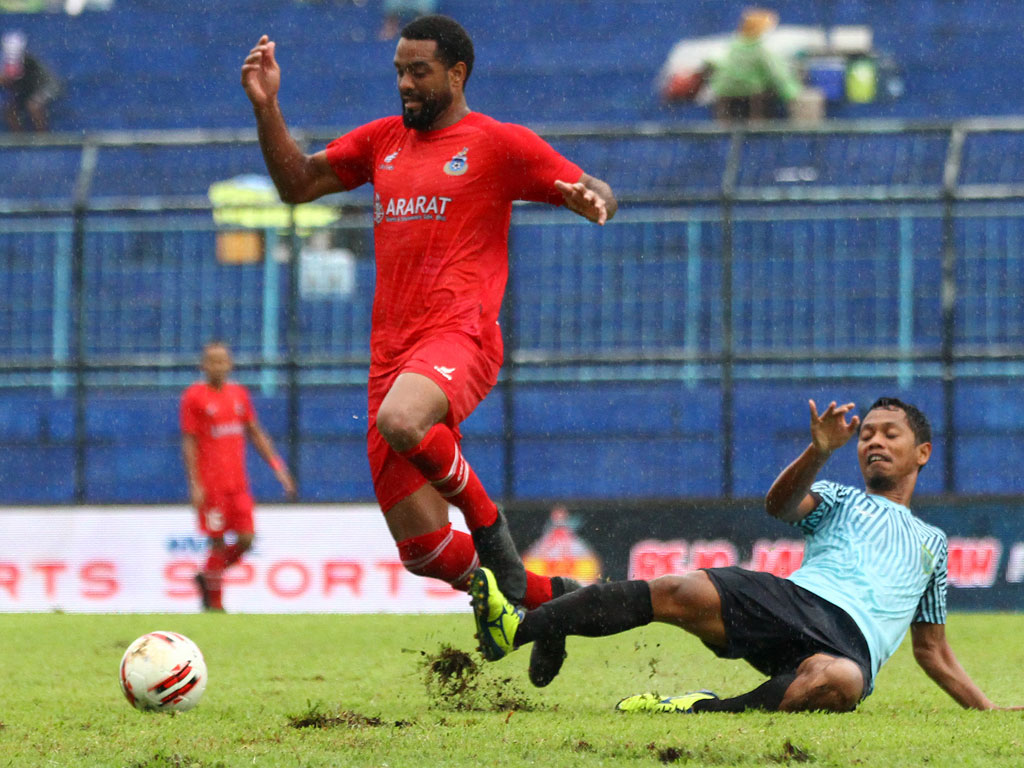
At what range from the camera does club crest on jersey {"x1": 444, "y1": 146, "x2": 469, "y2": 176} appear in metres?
5.64

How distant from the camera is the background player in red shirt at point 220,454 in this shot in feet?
35.6

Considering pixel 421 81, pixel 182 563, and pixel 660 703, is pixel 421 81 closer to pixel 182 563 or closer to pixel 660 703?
pixel 660 703

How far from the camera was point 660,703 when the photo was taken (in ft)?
16.6

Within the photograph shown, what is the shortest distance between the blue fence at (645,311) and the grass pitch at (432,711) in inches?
116

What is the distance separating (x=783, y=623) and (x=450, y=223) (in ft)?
6.09

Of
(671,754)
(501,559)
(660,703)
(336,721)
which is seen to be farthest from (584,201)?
(671,754)

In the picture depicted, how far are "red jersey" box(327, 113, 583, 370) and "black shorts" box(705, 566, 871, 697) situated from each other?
1.31 m

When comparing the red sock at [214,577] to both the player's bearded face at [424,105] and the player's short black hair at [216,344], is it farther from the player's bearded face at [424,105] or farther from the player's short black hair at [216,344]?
the player's bearded face at [424,105]

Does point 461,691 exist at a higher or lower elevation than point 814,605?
lower

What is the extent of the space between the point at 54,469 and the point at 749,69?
7.70 m

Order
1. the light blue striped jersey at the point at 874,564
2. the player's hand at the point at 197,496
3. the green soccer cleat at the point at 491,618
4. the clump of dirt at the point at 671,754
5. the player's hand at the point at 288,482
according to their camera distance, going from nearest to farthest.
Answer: the clump of dirt at the point at 671,754 < the green soccer cleat at the point at 491,618 < the light blue striped jersey at the point at 874,564 < the player's hand at the point at 288,482 < the player's hand at the point at 197,496

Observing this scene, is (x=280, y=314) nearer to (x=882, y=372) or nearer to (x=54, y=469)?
(x=54, y=469)

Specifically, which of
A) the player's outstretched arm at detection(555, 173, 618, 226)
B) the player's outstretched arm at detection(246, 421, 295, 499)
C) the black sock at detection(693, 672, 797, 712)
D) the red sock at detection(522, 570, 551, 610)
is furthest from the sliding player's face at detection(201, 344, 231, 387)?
the black sock at detection(693, 672, 797, 712)

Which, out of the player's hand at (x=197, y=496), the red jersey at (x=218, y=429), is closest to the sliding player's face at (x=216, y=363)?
the red jersey at (x=218, y=429)
